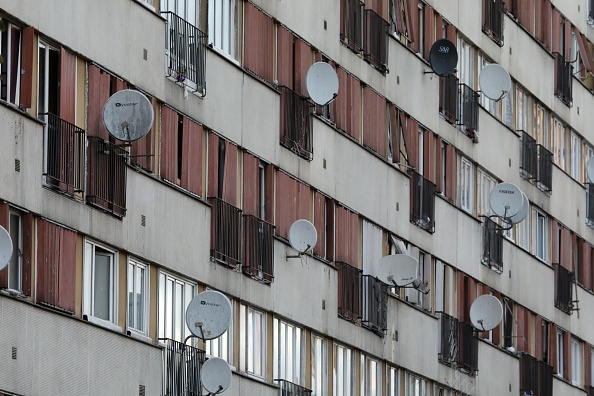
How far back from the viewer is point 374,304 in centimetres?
4941

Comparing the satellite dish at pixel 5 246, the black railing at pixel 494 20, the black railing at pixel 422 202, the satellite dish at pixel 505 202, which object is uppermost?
the black railing at pixel 494 20

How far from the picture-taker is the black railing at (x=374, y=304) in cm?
4888

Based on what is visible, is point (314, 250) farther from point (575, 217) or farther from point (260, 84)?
point (575, 217)

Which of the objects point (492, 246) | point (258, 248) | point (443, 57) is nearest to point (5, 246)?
point (258, 248)

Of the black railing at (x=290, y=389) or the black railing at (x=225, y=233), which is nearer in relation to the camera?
the black railing at (x=225, y=233)

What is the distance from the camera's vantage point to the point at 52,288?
34.5 meters

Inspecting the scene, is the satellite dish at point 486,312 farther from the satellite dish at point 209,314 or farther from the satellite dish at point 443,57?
the satellite dish at point 209,314

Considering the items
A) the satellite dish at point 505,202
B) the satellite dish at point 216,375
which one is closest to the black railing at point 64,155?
the satellite dish at point 216,375

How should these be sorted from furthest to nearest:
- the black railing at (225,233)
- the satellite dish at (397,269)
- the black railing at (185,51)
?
the satellite dish at (397,269) → the black railing at (225,233) → the black railing at (185,51)

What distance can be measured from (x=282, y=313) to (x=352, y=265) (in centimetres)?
493

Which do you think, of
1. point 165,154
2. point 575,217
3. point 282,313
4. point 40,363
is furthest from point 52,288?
point 575,217

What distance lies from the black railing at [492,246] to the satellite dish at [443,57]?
567 cm

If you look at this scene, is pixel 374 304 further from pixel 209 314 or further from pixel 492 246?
pixel 209 314

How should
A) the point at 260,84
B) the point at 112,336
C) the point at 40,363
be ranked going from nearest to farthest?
1. the point at 40,363
2. the point at 112,336
3. the point at 260,84
